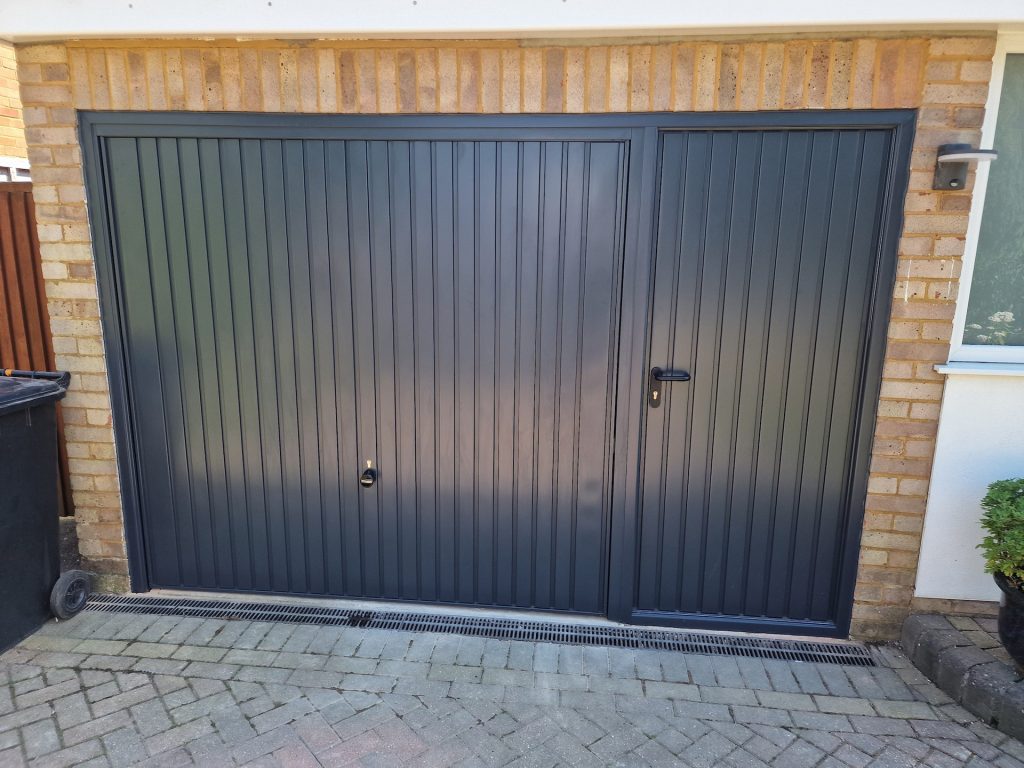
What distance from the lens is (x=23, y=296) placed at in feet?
11.4

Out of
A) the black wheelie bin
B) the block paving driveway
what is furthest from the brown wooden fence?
the block paving driveway

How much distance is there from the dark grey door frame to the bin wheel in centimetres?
63

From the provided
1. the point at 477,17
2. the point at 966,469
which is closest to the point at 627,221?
the point at 477,17

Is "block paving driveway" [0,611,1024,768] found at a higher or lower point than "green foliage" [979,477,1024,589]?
lower

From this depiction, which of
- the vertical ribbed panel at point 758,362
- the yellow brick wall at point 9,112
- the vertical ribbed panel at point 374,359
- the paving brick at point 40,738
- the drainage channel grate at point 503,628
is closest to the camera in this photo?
the paving brick at point 40,738

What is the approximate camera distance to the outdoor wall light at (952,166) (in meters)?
2.52

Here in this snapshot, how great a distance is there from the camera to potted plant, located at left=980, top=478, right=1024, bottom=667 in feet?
8.04

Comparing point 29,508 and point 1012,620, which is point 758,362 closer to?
point 1012,620

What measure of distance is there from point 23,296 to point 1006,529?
193 inches

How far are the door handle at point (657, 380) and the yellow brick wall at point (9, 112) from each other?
534 cm

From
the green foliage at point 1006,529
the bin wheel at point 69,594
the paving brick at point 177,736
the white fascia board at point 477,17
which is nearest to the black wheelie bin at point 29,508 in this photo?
the bin wheel at point 69,594

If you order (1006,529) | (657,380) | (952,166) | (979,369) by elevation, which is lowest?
(1006,529)

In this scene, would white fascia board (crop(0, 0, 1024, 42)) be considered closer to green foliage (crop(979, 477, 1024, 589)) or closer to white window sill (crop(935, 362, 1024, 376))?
white window sill (crop(935, 362, 1024, 376))

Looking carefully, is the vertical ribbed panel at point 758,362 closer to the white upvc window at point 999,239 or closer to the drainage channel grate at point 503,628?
the drainage channel grate at point 503,628
